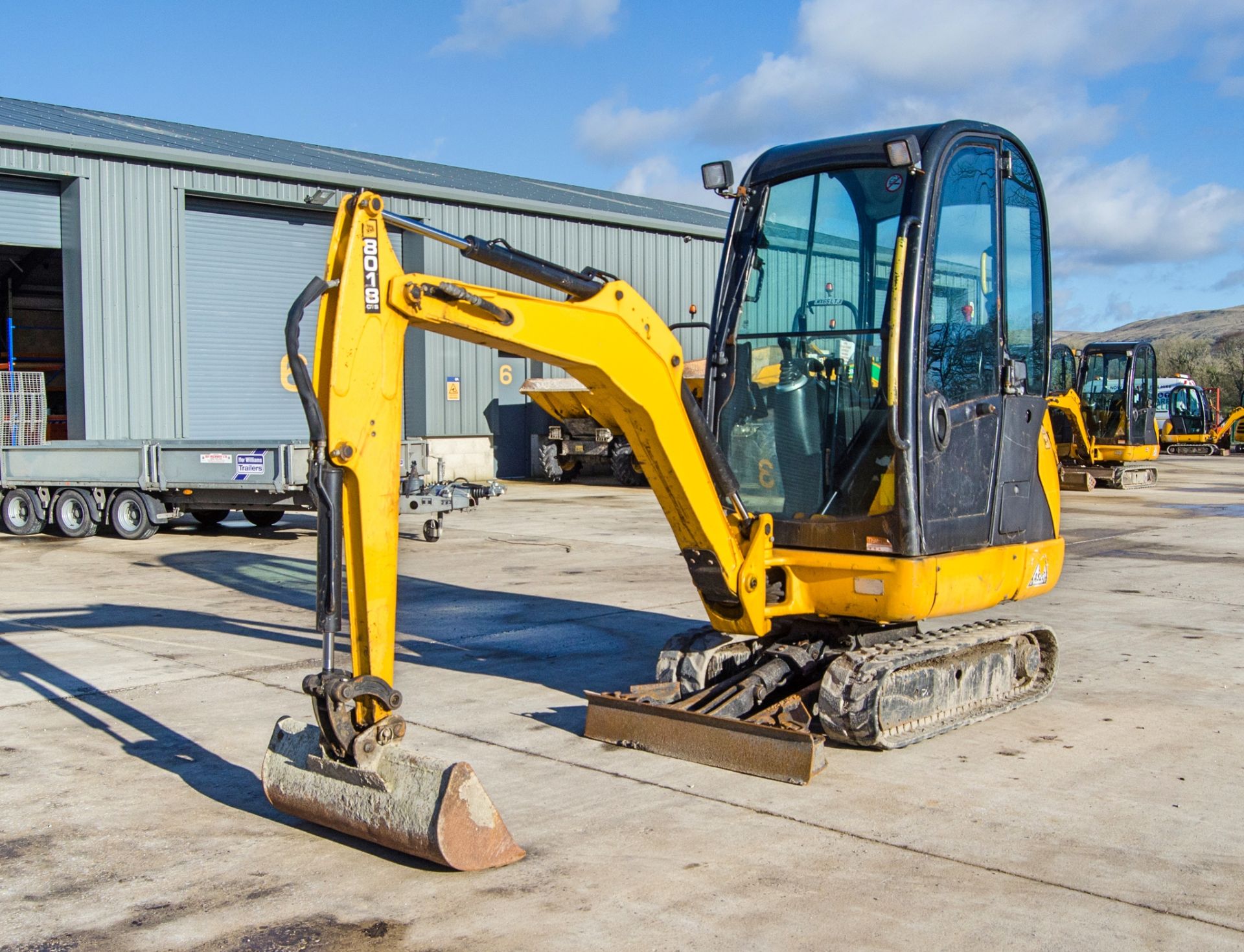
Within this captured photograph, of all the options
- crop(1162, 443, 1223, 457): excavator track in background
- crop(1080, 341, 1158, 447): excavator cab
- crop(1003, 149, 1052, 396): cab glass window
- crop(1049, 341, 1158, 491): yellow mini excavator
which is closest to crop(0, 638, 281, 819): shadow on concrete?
crop(1003, 149, 1052, 396): cab glass window

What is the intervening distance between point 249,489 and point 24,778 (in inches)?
410

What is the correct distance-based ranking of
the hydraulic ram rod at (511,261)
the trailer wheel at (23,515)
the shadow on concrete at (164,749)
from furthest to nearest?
the trailer wheel at (23,515), the shadow on concrete at (164,749), the hydraulic ram rod at (511,261)

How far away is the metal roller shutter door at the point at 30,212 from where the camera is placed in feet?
68.9

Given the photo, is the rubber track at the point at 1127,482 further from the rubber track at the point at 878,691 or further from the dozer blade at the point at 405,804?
the dozer blade at the point at 405,804

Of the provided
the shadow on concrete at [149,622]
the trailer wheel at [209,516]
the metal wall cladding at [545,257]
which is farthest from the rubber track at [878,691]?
the metal wall cladding at [545,257]

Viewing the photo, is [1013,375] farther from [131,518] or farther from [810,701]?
[131,518]

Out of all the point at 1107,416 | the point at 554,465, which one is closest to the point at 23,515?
the point at 554,465

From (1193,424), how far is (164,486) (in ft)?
118

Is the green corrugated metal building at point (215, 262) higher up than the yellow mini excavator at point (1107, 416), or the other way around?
the green corrugated metal building at point (215, 262)

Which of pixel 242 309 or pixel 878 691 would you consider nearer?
pixel 878 691

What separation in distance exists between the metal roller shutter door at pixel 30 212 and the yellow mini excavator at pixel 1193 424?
34.7 meters

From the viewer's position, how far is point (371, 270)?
4809 mm

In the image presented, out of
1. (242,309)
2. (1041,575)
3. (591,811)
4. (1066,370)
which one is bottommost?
(591,811)

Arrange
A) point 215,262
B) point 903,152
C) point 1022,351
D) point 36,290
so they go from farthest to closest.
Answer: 1. point 36,290
2. point 215,262
3. point 1022,351
4. point 903,152
